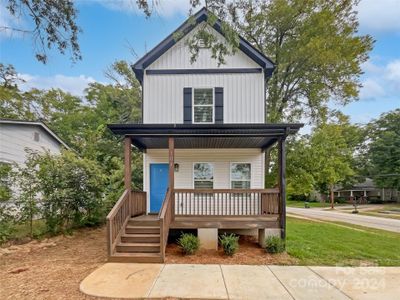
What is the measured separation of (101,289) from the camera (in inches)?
202

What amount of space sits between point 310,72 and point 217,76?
28.8ft

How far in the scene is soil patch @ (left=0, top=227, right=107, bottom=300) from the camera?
5.07 meters

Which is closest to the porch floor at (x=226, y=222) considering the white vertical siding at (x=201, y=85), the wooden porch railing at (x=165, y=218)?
the wooden porch railing at (x=165, y=218)

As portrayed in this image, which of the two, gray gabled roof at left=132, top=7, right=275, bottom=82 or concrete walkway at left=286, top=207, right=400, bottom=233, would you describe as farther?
concrete walkway at left=286, top=207, right=400, bottom=233

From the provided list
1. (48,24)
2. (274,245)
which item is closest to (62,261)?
(48,24)

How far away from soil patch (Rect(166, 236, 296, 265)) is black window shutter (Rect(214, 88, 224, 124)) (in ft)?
16.4

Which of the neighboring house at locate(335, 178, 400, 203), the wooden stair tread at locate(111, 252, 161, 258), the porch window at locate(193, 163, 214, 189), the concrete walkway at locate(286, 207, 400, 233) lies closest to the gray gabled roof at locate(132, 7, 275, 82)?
the porch window at locate(193, 163, 214, 189)

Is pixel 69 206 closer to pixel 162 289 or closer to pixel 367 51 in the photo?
pixel 162 289

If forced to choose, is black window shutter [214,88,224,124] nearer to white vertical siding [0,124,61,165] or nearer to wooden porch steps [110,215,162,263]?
wooden porch steps [110,215,162,263]

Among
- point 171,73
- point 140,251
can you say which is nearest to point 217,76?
point 171,73

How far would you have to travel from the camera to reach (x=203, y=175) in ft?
36.3

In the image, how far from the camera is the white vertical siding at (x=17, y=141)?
12.5m

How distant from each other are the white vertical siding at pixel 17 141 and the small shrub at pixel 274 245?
978cm

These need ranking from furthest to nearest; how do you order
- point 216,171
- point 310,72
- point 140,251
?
point 310,72
point 216,171
point 140,251
